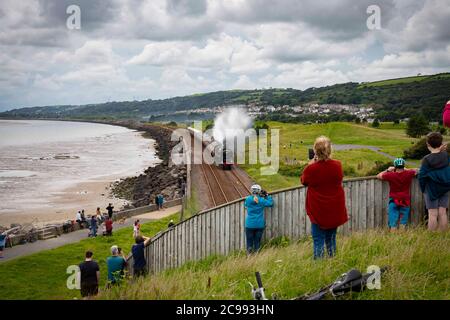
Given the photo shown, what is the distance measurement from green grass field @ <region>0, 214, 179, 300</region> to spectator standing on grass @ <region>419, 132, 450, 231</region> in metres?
8.57

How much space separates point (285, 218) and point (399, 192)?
225 cm

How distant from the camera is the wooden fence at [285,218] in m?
8.66

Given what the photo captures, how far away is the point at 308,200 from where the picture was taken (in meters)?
6.32

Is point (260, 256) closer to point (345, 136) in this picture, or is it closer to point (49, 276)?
point (49, 276)

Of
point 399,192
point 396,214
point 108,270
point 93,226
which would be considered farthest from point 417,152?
point 108,270

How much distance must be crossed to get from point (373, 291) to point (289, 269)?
4.39 feet

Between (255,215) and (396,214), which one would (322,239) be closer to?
(255,215)

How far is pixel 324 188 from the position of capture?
6.04m

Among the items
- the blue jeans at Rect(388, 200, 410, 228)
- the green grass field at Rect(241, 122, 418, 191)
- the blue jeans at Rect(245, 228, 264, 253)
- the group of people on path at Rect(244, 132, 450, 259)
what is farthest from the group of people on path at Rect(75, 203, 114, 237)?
the blue jeans at Rect(388, 200, 410, 228)

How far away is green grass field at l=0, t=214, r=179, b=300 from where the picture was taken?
13.7 m

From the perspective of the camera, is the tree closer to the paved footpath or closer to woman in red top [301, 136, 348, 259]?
the paved footpath

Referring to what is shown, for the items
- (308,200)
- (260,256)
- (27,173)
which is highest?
(308,200)

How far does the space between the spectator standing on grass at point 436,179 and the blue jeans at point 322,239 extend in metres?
2.03
